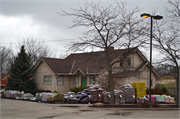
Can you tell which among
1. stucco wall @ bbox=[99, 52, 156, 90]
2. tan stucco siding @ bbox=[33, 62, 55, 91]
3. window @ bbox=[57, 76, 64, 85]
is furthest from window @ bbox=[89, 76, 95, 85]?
tan stucco siding @ bbox=[33, 62, 55, 91]

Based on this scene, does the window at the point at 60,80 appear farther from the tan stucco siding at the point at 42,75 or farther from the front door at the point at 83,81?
the front door at the point at 83,81

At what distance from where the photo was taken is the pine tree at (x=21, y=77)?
28.9 metres

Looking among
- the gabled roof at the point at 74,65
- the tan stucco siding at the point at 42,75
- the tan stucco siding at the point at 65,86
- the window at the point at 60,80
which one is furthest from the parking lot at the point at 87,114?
the window at the point at 60,80

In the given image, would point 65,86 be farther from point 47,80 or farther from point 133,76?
point 133,76

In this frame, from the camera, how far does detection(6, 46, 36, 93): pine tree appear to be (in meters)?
28.9

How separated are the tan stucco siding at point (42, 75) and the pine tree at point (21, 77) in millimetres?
939

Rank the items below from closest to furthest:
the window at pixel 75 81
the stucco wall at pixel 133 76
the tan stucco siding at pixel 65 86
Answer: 1. the stucco wall at pixel 133 76
2. the tan stucco siding at pixel 65 86
3. the window at pixel 75 81

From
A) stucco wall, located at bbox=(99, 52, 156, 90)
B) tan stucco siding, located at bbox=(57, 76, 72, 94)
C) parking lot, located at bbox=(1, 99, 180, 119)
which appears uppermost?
stucco wall, located at bbox=(99, 52, 156, 90)

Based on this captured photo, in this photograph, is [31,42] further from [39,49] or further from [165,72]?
[165,72]

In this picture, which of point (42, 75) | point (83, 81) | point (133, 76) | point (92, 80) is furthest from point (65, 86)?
point (133, 76)

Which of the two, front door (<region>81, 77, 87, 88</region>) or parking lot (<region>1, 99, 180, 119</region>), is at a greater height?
front door (<region>81, 77, 87, 88</region>)

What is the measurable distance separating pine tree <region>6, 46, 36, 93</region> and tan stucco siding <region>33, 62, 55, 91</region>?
37.0 inches

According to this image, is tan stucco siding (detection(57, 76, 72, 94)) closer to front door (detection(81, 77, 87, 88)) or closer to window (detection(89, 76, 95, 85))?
front door (detection(81, 77, 87, 88))

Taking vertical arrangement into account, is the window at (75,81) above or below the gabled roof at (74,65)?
below
